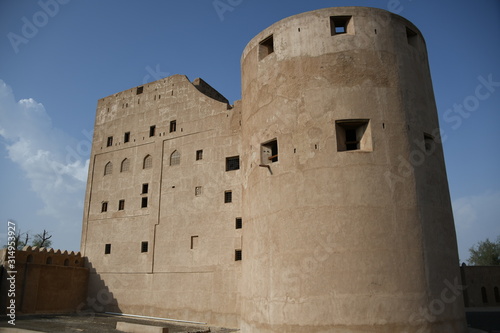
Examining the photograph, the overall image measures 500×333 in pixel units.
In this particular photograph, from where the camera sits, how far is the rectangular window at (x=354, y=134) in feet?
36.9

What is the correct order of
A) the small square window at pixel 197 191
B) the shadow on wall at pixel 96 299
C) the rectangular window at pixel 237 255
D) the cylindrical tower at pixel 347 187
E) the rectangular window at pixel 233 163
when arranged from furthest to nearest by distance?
the shadow on wall at pixel 96 299, the small square window at pixel 197 191, the rectangular window at pixel 233 163, the rectangular window at pixel 237 255, the cylindrical tower at pixel 347 187

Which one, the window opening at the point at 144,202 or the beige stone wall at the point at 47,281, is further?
the window opening at the point at 144,202

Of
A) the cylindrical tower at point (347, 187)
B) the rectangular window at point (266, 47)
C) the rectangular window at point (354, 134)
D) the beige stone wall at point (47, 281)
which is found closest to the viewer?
the cylindrical tower at point (347, 187)

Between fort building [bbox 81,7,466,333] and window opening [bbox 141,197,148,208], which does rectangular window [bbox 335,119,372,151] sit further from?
window opening [bbox 141,197,148,208]

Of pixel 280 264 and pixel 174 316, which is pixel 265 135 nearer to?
pixel 280 264

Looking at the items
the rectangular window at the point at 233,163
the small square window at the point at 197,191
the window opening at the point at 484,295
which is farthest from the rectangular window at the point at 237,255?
the window opening at the point at 484,295

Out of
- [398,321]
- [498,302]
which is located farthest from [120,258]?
[498,302]

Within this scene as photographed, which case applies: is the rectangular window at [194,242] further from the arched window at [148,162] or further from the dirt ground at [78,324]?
the arched window at [148,162]

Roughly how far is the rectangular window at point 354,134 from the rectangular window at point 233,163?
5.86 metres

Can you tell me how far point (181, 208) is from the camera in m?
17.4

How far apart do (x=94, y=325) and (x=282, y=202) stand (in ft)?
28.5

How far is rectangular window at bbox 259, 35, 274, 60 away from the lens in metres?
13.7

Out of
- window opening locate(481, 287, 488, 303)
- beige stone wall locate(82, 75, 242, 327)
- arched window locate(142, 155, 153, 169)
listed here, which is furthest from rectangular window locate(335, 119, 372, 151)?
window opening locate(481, 287, 488, 303)

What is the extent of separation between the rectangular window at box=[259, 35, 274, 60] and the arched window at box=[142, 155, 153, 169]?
8505mm
